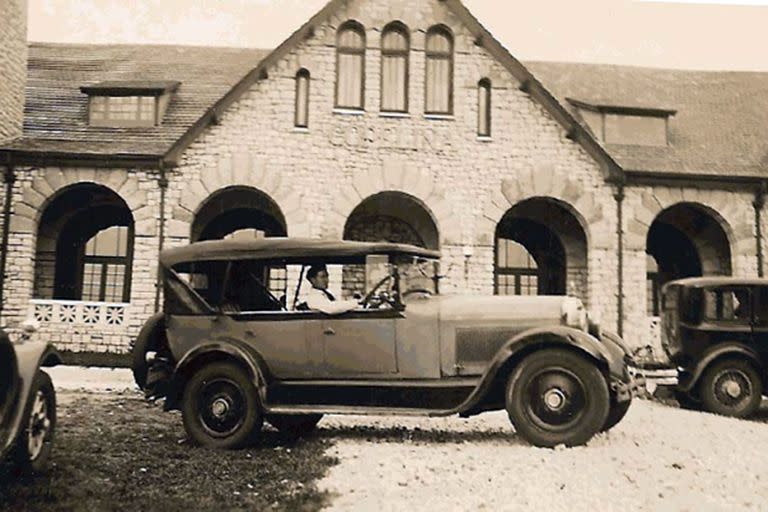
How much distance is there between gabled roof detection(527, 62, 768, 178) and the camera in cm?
1744

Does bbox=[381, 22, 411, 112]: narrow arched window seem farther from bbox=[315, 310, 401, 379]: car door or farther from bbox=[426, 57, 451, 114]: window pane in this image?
bbox=[315, 310, 401, 379]: car door

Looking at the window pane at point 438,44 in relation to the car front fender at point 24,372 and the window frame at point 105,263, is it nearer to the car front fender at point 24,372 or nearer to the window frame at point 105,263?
the window frame at point 105,263

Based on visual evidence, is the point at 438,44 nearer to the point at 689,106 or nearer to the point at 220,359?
the point at 689,106

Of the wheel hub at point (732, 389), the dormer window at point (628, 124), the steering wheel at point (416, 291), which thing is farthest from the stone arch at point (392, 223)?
the steering wheel at point (416, 291)

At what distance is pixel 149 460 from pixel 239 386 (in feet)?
3.52

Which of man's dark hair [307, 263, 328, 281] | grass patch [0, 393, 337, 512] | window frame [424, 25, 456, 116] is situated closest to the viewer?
grass patch [0, 393, 337, 512]

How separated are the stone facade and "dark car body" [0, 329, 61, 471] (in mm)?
12462

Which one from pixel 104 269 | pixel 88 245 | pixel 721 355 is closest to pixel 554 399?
pixel 721 355

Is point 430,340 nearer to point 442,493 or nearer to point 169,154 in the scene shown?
point 442,493

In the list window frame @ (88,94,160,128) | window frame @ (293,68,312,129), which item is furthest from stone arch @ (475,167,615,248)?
window frame @ (88,94,160,128)

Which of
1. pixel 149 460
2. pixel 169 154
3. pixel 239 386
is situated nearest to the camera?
pixel 149 460

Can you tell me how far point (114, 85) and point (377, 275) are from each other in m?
12.5

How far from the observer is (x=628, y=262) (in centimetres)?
1641

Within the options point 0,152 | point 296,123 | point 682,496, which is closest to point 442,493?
point 682,496
